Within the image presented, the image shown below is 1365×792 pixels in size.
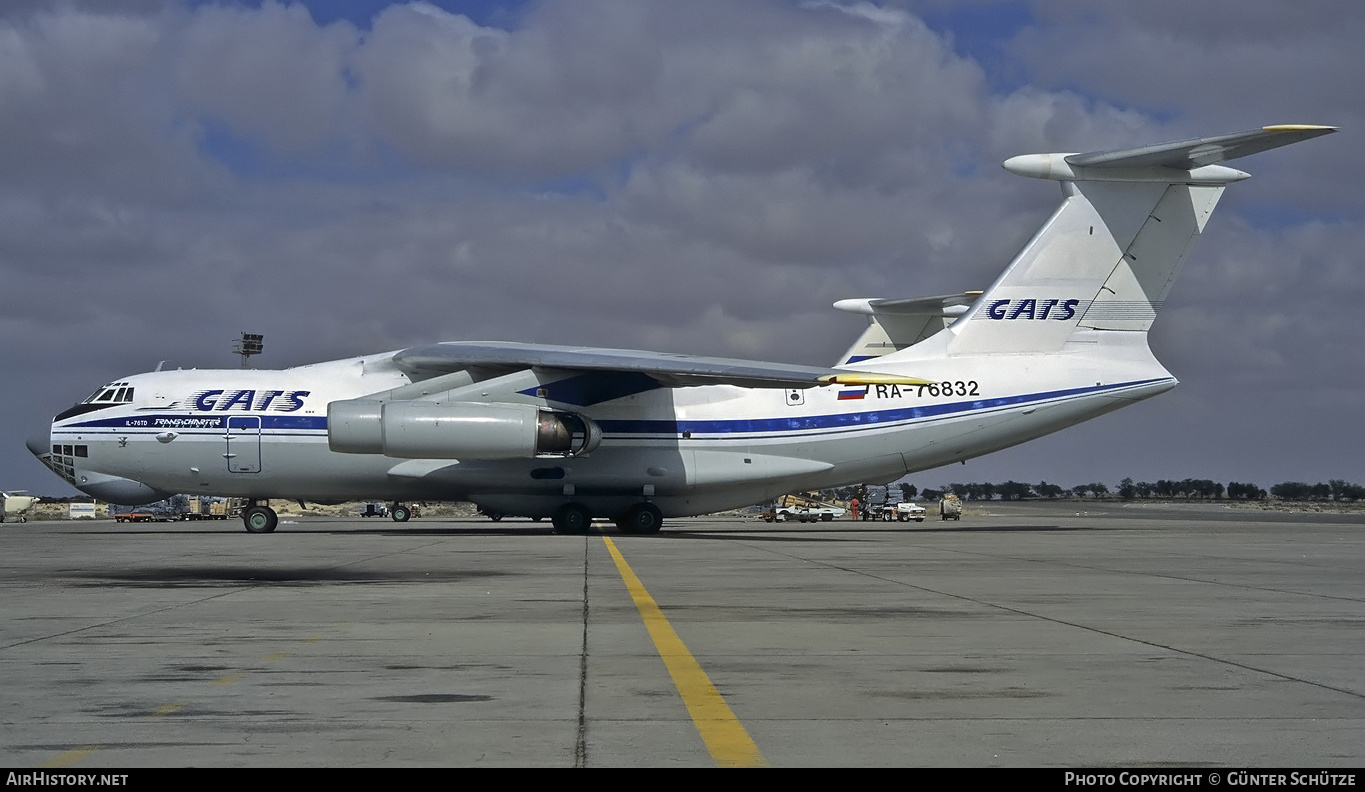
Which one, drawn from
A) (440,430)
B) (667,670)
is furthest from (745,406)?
(667,670)

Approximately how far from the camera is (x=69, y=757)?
4762mm

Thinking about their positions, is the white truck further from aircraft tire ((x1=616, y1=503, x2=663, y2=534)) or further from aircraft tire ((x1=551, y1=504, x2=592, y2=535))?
aircraft tire ((x1=551, y1=504, x2=592, y2=535))

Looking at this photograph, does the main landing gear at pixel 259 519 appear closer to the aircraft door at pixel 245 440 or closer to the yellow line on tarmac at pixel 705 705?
the aircraft door at pixel 245 440

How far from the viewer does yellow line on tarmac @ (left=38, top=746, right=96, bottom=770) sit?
183 inches

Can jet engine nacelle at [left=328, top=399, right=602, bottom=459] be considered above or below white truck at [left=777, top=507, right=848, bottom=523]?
above

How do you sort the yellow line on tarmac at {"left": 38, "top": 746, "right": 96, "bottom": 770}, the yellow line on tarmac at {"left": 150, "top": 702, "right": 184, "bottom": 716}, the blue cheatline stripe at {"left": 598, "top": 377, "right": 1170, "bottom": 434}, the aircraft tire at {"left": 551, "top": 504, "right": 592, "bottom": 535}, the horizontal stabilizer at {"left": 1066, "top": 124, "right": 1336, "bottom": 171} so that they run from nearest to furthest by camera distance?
1. the yellow line on tarmac at {"left": 38, "top": 746, "right": 96, "bottom": 770}
2. the yellow line on tarmac at {"left": 150, "top": 702, "right": 184, "bottom": 716}
3. the horizontal stabilizer at {"left": 1066, "top": 124, "right": 1336, "bottom": 171}
4. the blue cheatline stripe at {"left": 598, "top": 377, "right": 1170, "bottom": 434}
5. the aircraft tire at {"left": 551, "top": 504, "right": 592, "bottom": 535}

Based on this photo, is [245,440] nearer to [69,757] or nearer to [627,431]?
[627,431]

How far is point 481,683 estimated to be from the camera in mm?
6500

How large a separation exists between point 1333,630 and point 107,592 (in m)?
10.2

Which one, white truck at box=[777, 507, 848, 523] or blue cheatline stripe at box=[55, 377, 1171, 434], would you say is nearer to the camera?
blue cheatline stripe at box=[55, 377, 1171, 434]

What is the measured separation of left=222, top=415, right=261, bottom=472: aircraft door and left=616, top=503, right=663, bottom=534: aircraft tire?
7.57 m

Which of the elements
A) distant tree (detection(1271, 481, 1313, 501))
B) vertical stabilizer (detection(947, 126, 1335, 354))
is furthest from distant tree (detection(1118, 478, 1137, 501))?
vertical stabilizer (detection(947, 126, 1335, 354))

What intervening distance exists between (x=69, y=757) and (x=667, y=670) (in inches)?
122

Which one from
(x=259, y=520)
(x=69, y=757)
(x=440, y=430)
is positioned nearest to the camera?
(x=69, y=757)
